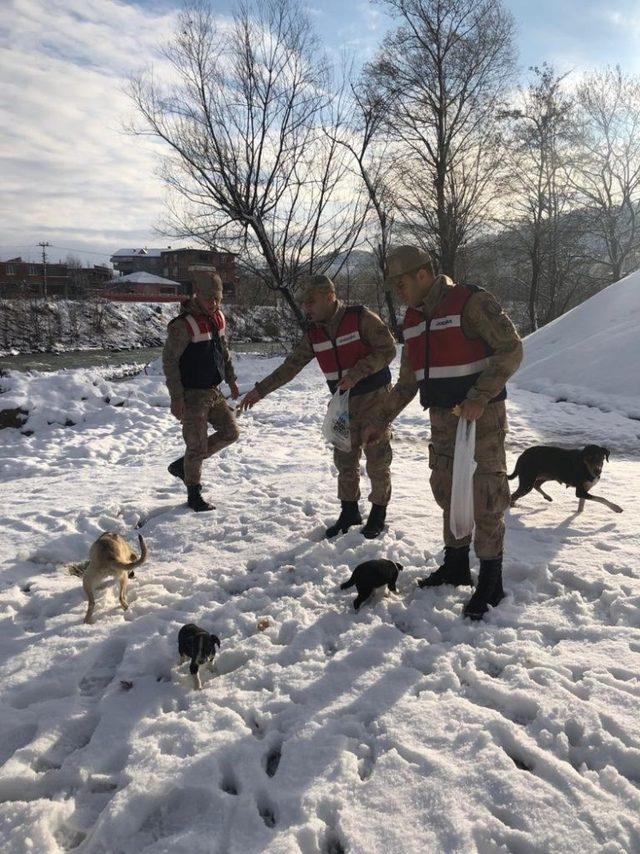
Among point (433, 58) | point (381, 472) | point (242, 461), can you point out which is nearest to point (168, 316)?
point (433, 58)

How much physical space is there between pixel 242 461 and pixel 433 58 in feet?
68.5

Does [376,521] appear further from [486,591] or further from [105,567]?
[105,567]

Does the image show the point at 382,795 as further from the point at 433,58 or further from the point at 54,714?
the point at 433,58

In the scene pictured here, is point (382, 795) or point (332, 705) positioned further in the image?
point (332, 705)

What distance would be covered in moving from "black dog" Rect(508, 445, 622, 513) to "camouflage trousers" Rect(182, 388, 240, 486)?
2.97 m

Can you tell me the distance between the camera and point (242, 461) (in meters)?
7.58

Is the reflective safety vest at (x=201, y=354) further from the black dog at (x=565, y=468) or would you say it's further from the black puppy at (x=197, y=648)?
the black dog at (x=565, y=468)

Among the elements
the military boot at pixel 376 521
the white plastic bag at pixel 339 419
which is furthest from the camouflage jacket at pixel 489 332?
the military boot at pixel 376 521

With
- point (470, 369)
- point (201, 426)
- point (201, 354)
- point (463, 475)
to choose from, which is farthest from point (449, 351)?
point (201, 426)

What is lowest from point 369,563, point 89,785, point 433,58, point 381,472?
point 89,785

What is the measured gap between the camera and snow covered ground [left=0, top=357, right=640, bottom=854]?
2.09m

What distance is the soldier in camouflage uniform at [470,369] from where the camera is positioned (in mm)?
3252

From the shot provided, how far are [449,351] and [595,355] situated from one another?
34.9 feet

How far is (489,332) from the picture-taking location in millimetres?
3283
